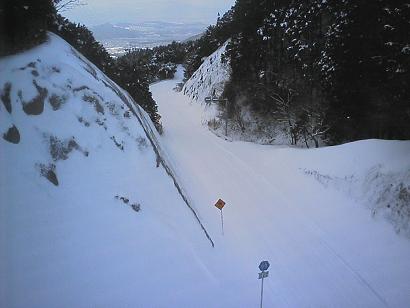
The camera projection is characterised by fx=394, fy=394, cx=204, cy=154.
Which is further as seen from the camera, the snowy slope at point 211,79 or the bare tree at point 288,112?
the snowy slope at point 211,79

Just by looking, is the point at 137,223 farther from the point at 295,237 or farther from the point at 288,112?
the point at 288,112

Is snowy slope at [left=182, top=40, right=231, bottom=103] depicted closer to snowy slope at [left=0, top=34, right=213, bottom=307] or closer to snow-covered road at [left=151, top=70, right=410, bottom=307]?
snow-covered road at [left=151, top=70, right=410, bottom=307]

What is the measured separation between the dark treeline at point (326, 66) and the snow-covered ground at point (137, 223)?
314 centimetres

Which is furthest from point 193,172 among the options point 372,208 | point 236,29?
point 236,29

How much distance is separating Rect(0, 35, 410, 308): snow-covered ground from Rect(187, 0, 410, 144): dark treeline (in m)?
3.14

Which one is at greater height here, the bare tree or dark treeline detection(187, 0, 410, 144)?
dark treeline detection(187, 0, 410, 144)

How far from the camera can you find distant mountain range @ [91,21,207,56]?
8225 cm

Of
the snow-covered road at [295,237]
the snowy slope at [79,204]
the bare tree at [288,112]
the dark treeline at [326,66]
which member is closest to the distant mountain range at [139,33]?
the dark treeline at [326,66]

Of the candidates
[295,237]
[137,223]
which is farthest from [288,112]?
[137,223]

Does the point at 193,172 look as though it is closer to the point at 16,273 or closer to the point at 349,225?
the point at 349,225

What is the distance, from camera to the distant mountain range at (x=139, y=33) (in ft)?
270

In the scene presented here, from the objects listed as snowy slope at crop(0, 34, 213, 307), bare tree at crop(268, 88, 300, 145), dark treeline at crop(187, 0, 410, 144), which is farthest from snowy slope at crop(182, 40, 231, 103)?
snowy slope at crop(0, 34, 213, 307)

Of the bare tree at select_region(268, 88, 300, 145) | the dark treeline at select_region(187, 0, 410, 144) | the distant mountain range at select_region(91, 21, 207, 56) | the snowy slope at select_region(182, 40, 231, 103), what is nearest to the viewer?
the dark treeline at select_region(187, 0, 410, 144)

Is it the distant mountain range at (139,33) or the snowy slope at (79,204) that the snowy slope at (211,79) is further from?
the snowy slope at (79,204)
